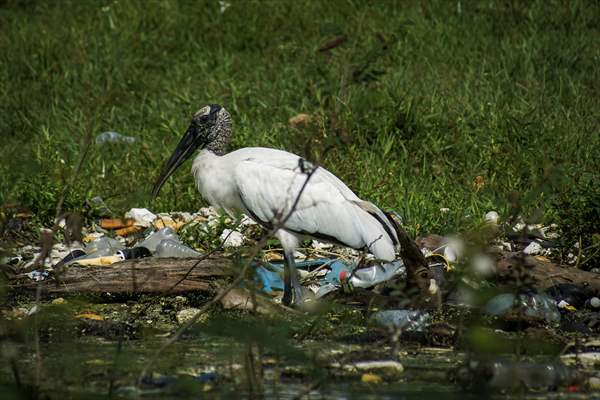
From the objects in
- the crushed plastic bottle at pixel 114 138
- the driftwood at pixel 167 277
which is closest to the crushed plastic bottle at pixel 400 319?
→ the driftwood at pixel 167 277

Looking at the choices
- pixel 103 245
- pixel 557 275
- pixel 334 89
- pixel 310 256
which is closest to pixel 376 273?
pixel 310 256

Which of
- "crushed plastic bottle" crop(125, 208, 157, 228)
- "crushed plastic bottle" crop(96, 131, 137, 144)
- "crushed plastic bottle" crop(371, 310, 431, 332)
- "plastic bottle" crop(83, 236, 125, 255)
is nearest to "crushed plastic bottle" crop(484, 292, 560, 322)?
"crushed plastic bottle" crop(371, 310, 431, 332)

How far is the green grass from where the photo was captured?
743cm

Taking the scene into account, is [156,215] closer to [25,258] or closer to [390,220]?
[25,258]

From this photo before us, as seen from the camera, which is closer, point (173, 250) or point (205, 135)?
point (173, 250)

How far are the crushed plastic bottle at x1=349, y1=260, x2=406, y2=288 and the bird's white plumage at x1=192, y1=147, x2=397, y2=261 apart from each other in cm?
19

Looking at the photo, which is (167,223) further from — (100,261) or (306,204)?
(306,204)

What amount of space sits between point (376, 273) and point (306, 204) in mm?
520

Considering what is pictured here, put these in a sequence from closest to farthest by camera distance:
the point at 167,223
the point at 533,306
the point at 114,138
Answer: the point at 533,306 < the point at 167,223 < the point at 114,138

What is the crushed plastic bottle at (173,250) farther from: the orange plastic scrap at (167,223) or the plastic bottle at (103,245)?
the orange plastic scrap at (167,223)

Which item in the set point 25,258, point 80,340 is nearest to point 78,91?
point 25,258

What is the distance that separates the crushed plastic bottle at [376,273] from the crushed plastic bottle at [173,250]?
3.12 feet

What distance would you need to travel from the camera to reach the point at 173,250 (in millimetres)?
6348

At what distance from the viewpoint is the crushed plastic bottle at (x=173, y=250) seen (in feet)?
20.7
